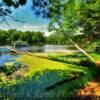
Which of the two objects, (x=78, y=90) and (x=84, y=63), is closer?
(x=78, y=90)

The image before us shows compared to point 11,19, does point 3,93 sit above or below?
below

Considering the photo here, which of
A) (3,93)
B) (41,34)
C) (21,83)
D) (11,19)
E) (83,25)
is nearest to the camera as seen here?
(11,19)

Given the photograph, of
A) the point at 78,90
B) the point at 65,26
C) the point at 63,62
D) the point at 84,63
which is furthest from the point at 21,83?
the point at 65,26

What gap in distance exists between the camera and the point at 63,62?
40.8 meters

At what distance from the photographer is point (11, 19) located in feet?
27.1

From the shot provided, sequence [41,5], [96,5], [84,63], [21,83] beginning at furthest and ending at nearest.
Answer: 1. [96,5]
2. [84,63]
3. [21,83]
4. [41,5]

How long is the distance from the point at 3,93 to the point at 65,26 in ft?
116

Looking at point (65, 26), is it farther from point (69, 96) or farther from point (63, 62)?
point (69, 96)

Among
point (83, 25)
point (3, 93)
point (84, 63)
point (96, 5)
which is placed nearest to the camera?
point (3, 93)

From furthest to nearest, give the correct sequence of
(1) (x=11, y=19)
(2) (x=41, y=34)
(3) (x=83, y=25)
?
(2) (x=41, y=34) < (3) (x=83, y=25) < (1) (x=11, y=19)

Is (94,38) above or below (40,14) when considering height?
below

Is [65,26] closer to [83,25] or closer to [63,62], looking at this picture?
[83,25]

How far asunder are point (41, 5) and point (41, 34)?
190 meters

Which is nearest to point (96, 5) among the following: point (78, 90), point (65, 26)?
point (65, 26)
